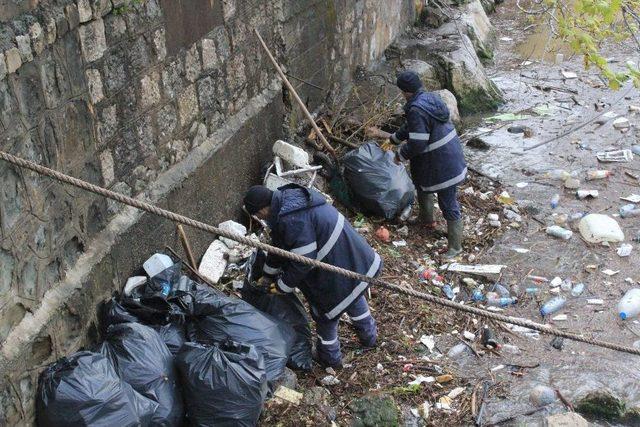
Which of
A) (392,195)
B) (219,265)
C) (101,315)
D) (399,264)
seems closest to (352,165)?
(392,195)

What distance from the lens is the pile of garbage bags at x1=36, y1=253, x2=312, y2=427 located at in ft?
12.3

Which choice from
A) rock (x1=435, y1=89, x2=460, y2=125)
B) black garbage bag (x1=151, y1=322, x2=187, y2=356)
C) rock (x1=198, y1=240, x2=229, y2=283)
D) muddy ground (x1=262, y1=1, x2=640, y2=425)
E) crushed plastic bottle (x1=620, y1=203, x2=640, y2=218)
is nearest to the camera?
black garbage bag (x1=151, y1=322, x2=187, y2=356)

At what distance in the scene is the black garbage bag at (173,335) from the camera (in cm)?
439

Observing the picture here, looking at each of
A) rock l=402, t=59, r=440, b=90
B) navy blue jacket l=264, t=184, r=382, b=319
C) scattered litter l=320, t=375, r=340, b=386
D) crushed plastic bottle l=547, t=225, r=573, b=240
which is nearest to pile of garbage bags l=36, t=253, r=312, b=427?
scattered litter l=320, t=375, r=340, b=386

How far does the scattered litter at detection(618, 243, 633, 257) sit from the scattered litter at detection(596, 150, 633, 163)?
169cm

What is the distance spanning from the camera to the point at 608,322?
565 centimetres

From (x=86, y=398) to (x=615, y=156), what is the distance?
611 centimetres

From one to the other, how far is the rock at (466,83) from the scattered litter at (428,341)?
445 cm

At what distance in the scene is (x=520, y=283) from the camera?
616cm

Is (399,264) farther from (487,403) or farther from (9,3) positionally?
(9,3)

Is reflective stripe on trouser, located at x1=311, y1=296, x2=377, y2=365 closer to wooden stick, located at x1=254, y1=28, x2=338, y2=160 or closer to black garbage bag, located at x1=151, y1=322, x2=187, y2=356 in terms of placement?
black garbage bag, located at x1=151, y1=322, x2=187, y2=356

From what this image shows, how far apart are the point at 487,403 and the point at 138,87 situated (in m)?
2.76

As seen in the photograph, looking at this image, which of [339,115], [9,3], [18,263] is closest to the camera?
[9,3]

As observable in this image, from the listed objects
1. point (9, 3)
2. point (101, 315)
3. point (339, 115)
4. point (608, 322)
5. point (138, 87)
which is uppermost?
point (9, 3)
